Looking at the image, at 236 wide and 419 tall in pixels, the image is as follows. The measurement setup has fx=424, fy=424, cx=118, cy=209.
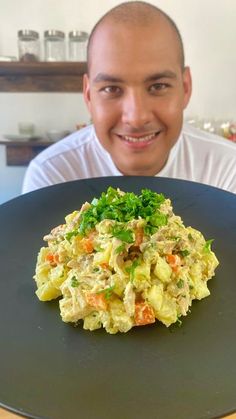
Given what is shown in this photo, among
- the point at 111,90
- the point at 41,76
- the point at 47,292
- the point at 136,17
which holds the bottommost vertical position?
the point at 41,76

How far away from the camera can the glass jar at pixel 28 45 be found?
13.4 ft

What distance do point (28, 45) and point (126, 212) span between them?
353cm

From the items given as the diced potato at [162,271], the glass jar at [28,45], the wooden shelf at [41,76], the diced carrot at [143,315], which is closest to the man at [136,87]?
the diced potato at [162,271]

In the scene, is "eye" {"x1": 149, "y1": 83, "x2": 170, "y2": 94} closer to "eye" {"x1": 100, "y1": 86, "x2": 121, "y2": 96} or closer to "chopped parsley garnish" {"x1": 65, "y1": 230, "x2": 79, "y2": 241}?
"eye" {"x1": 100, "y1": 86, "x2": 121, "y2": 96}

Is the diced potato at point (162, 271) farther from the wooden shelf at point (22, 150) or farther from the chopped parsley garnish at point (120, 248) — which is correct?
the wooden shelf at point (22, 150)

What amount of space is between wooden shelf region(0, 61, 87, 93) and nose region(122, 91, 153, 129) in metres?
2.54

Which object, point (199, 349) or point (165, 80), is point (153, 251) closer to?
point (199, 349)

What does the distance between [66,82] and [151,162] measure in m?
2.72

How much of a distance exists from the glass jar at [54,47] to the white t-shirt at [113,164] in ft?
6.84

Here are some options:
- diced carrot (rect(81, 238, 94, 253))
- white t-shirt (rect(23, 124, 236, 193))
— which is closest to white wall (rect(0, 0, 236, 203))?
white t-shirt (rect(23, 124, 236, 193))

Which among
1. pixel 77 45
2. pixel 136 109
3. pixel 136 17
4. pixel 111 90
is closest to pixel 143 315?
pixel 136 109

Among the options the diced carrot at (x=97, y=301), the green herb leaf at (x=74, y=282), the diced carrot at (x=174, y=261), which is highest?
the diced carrot at (x=174, y=261)

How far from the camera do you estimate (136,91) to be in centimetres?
179

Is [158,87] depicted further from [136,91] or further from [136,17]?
[136,17]
